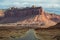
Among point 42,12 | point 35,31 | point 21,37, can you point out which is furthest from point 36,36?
point 42,12

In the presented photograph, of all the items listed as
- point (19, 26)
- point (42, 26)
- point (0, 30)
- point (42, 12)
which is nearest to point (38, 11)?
point (42, 12)

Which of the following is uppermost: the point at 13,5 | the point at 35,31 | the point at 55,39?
the point at 13,5

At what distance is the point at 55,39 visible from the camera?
461 cm

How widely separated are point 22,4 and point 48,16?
3.09 ft

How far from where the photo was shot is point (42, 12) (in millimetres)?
4578

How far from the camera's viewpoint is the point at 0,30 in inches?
181

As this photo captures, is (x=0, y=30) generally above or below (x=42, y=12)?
below

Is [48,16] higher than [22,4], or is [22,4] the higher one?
[22,4]

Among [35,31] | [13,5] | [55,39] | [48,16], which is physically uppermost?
[13,5]

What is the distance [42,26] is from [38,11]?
500mm

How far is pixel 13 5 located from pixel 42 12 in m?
0.98

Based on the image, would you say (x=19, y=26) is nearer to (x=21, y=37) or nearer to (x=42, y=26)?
(x=21, y=37)

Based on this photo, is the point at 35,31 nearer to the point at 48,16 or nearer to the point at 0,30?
the point at 48,16

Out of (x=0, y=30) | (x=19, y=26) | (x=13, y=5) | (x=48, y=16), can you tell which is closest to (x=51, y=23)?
(x=48, y=16)
